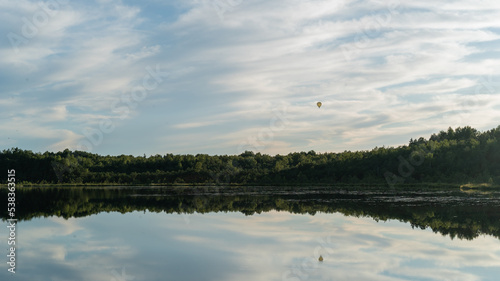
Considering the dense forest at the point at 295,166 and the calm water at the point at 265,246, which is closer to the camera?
the calm water at the point at 265,246

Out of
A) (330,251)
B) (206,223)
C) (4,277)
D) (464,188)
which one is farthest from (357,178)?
(4,277)

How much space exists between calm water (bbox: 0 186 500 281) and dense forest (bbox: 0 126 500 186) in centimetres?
4521

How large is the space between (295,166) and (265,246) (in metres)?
83.4

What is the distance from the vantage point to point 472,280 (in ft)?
36.2

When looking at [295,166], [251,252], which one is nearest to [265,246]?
[251,252]

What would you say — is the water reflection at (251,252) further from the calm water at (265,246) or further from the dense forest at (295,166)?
the dense forest at (295,166)

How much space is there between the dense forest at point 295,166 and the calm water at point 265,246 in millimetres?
45208

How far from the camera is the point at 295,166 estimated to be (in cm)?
9850

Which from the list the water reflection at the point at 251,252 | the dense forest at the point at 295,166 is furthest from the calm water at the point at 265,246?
the dense forest at the point at 295,166

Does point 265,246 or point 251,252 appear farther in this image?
point 265,246

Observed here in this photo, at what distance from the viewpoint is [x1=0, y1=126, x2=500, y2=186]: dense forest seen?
7181cm

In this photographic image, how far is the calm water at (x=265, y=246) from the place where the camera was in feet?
39.1

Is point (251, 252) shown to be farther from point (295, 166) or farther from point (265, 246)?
point (295, 166)

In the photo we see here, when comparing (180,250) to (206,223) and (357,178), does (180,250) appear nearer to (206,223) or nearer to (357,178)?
(206,223)
